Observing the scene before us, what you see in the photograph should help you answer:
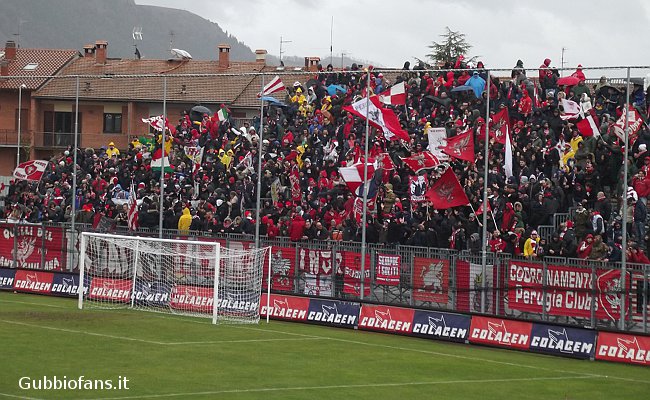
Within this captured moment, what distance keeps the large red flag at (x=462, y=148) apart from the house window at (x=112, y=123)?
44.0 m

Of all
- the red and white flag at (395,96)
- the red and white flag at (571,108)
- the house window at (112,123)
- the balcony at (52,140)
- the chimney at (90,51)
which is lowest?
the red and white flag at (571,108)

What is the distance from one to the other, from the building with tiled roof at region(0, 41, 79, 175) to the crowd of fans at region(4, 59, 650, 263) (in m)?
26.8

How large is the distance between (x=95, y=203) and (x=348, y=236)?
13016 mm

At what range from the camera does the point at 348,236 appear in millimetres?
33531

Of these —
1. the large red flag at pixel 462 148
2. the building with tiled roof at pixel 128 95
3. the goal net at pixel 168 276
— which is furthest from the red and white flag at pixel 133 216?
the building with tiled roof at pixel 128 95

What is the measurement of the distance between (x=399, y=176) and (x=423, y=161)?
4649 millimetres

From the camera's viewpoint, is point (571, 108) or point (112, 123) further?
point (112, 123)

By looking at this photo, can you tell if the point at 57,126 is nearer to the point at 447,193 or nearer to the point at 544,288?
the point at 447,193

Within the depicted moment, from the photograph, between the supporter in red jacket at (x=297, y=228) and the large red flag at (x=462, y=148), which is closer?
the large red flag at (x=462, y=148)

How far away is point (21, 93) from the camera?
70.4 m

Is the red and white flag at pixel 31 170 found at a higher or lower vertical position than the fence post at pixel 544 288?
higher

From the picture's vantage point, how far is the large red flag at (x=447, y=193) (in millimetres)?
30672

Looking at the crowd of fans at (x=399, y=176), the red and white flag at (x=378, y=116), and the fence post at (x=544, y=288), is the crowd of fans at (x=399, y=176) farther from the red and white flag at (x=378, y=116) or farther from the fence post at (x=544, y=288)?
the red and white flag at (x=378, y=116)

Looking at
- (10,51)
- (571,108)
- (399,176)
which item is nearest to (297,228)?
(399,176)
